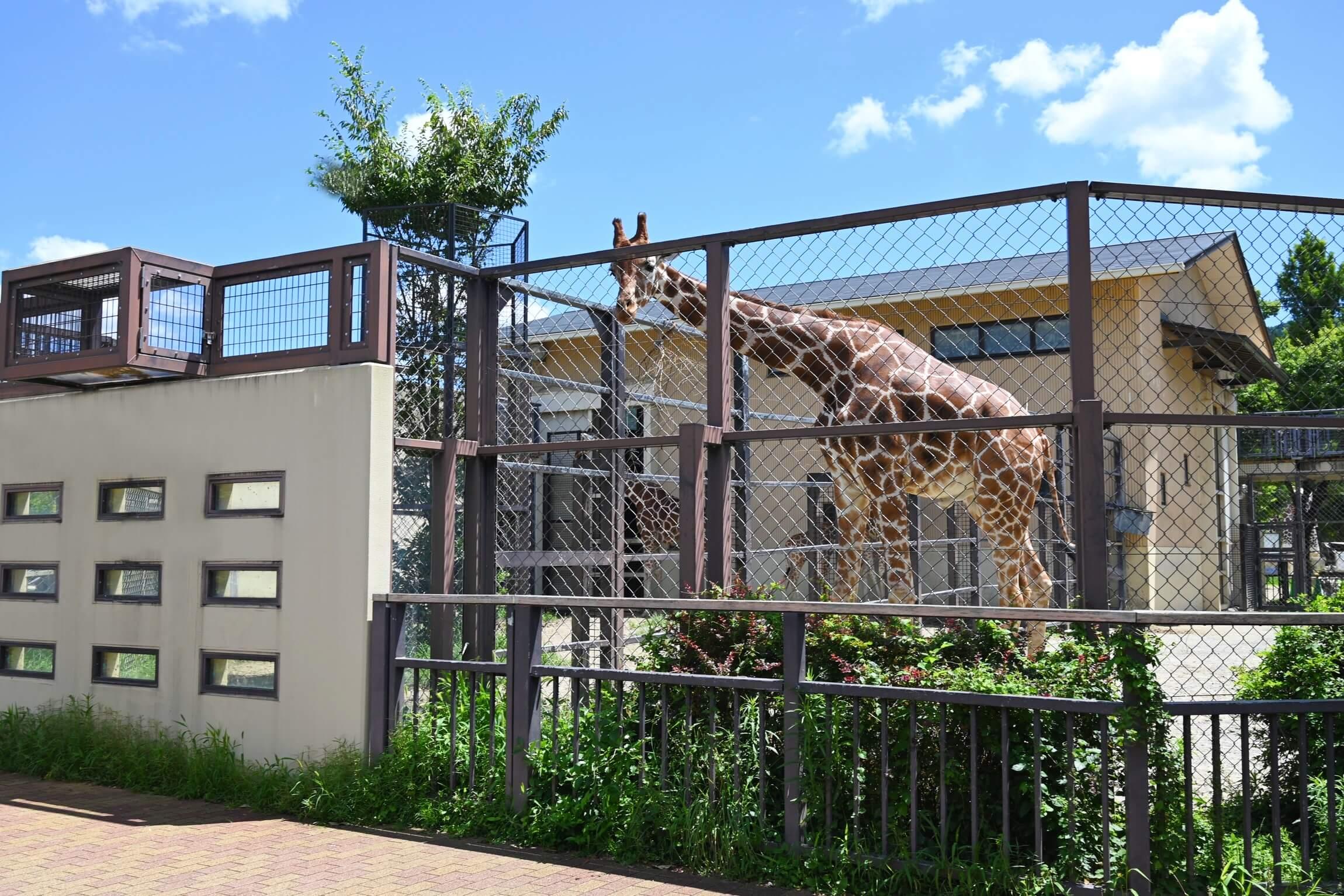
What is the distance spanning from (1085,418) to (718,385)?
6.30 feet

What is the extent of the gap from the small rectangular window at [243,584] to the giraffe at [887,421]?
8.61ft

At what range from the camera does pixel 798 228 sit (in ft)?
20.2

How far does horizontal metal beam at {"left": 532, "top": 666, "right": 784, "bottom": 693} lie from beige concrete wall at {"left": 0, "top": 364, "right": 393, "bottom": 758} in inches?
52.4

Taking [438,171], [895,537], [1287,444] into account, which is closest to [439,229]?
[438,171]

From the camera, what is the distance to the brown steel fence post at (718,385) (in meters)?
6.39

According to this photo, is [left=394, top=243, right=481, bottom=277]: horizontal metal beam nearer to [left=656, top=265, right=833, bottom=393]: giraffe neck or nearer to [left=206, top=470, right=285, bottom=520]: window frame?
[left=656, top=265, right=833, bottom=393]: giraffe neck

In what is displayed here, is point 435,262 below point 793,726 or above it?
above

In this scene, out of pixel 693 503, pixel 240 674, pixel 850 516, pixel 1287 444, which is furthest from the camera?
pixel 1287 444

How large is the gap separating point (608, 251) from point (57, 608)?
14.5 feet

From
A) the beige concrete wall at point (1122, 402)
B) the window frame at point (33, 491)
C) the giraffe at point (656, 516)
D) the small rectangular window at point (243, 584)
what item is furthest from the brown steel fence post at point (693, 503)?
the giraffe at point (656, 516)

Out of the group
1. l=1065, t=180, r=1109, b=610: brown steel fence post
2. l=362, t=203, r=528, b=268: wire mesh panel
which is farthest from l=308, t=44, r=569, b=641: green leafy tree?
l=1065, t=180, r=1109, b=610: brown steel fence post

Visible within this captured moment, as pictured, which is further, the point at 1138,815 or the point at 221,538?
the point at 221,538

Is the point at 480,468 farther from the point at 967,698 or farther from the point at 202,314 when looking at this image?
the point at 967,698

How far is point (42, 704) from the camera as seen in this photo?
26.3ft
